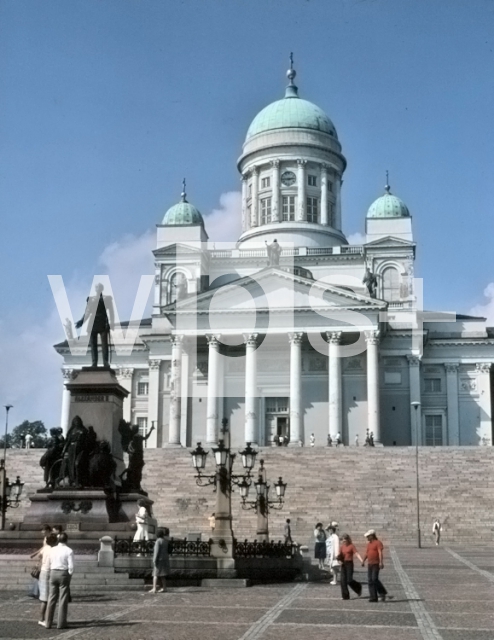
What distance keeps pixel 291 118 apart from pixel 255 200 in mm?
7064

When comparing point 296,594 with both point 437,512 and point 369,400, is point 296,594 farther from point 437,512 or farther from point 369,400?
point 369,400

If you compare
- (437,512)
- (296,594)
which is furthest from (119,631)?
(437,512)

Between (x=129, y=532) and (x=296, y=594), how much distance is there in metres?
4.09

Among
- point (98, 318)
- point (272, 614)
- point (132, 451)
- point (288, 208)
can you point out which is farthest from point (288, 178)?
point (272, 614)

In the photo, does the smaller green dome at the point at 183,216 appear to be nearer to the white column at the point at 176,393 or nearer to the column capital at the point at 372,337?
the white column at the point at 176,393

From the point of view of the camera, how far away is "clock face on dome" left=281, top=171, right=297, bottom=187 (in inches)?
3100

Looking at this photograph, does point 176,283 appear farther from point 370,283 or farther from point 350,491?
point 350,491

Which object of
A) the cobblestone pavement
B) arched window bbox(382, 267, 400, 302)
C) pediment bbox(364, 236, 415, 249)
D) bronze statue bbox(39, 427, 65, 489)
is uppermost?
pediment bbox(364, 236, 415, 249)

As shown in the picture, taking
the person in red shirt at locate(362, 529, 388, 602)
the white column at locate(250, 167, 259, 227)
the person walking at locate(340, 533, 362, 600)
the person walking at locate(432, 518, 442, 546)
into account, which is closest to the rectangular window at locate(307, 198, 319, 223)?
the white column at locate(250, 167, 259, 227)

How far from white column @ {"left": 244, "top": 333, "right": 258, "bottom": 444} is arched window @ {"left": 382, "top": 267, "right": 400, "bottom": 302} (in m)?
12.9

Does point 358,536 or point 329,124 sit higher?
point 329,124

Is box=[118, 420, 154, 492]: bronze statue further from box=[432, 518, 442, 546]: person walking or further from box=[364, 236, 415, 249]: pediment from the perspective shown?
box=[364, 236, 415, 249]: pediment

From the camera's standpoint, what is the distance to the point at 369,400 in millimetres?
62688

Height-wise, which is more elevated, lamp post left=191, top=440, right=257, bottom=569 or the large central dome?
the large central dome
